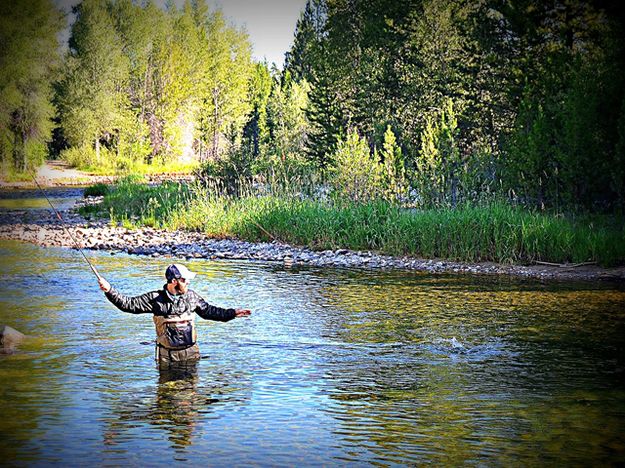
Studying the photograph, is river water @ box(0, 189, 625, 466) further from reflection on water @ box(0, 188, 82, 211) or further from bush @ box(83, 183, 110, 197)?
bush @ box(83, 183, 110, 197)

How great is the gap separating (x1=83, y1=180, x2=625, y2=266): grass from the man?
9.54m

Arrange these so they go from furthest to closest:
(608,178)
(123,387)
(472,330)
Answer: (608,178), (472,330), (123,387)

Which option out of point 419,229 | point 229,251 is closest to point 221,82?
point 229,251

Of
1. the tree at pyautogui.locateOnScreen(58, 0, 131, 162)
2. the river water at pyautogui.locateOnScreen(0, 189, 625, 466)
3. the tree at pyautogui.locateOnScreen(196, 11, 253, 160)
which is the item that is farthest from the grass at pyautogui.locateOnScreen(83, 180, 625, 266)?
the tree at pyautogui.locateOnScreen(196, 11, 253, 160)

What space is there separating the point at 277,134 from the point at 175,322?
46.3 m

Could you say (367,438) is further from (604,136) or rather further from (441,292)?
(604,136)

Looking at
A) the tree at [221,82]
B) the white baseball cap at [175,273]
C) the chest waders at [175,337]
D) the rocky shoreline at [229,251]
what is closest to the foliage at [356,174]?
the rocky shoreline at [229,251]

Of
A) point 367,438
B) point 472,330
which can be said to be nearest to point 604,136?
point 472,330

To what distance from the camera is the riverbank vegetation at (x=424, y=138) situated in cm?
1884

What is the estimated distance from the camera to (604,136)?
2023 cm

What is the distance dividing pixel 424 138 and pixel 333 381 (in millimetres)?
13852

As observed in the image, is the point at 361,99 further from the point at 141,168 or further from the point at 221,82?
the point at 221,82

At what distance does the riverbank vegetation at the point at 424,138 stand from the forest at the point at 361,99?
0.08 metres

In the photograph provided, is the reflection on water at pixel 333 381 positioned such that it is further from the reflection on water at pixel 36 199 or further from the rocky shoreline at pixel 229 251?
the reflection on water at pixel 36 199
